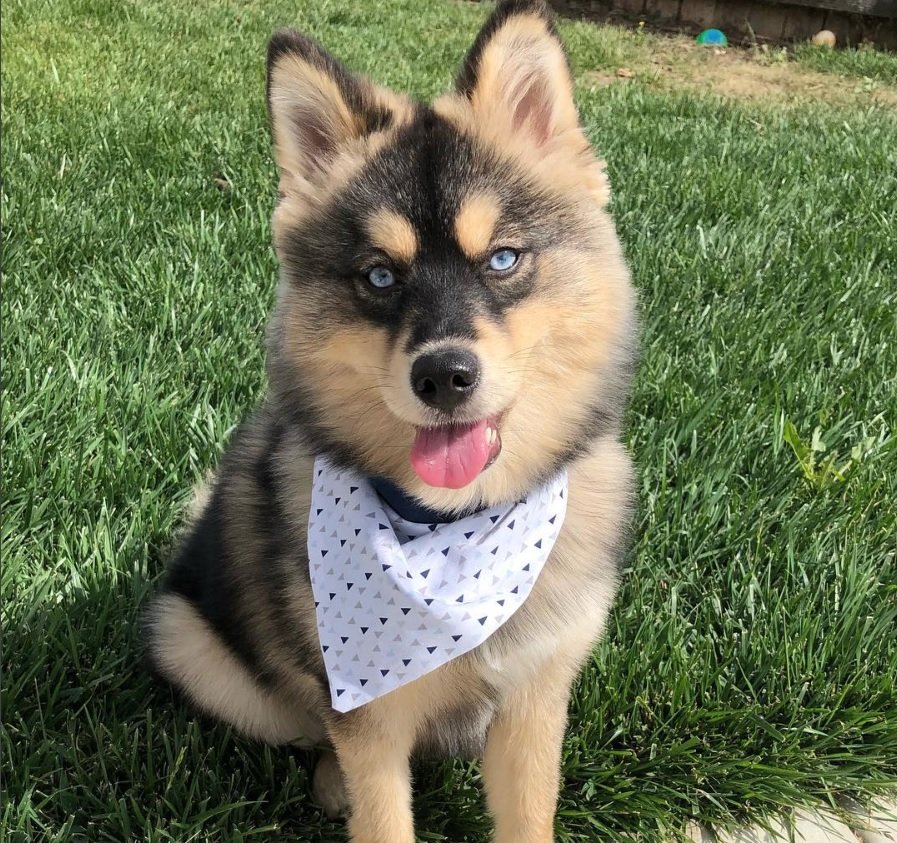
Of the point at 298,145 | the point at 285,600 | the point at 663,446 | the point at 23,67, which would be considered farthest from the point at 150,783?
the point at 23,67

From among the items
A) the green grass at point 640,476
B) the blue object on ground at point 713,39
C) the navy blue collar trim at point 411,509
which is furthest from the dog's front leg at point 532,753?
the blue object on ground at point 713,39

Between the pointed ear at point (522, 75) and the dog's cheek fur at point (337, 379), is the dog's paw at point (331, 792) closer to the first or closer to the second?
the dog's cheek fur at point (337, 379)

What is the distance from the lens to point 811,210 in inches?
195

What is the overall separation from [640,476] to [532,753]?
123cm

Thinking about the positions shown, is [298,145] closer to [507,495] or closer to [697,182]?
[507,495]

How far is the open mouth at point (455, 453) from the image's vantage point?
1767 millimetres

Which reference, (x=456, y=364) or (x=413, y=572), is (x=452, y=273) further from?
(x=413, y=572)

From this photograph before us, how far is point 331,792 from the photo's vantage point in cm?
220

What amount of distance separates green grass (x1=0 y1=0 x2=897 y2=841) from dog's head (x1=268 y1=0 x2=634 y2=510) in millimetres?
857

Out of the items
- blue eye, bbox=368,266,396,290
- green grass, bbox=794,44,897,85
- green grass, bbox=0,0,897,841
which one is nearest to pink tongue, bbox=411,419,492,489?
blue eye, bbox=368,266,396,290

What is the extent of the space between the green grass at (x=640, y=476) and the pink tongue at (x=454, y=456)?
34.0 inches

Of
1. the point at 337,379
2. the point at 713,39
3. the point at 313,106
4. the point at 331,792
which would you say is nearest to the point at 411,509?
the point at 337,379

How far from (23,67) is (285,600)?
Result: 5843 mm

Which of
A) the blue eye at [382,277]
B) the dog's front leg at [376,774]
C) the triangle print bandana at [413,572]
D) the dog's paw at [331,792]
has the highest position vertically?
the blue eye at [382,277]
